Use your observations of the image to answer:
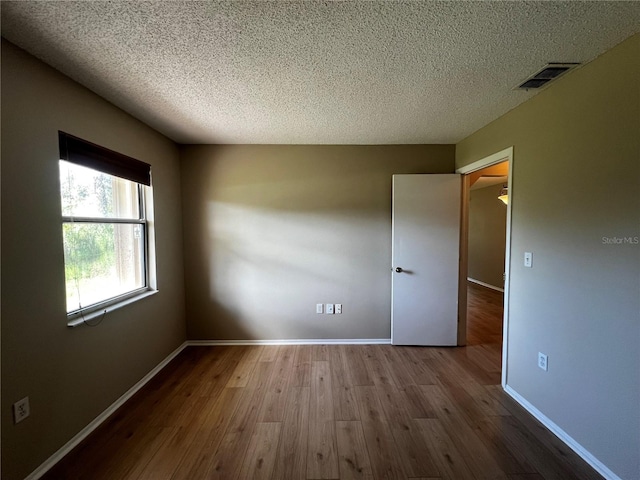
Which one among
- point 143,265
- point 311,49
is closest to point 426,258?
point 311,49

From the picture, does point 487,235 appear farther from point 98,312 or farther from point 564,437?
point 98,312

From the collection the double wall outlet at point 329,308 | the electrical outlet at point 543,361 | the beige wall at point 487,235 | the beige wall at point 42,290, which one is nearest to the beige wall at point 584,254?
the electrical outlet at point 543,361

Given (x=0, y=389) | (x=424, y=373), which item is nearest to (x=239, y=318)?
(x=0, y=389)

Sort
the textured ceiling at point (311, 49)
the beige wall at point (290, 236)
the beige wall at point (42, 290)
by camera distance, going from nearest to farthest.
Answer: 1. the textured ceiling at point (311, 49)
2. the beige wall at point (42, 290)
3. the beige wall at point (290, 236)

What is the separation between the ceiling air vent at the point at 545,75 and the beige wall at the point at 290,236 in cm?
128

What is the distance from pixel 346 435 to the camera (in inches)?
66.8

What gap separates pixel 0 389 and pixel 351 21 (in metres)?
2.48

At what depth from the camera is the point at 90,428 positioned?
68.4 inches

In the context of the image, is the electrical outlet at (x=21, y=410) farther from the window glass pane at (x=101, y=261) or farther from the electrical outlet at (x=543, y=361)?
the electrical outlet at (x=543, y=361)

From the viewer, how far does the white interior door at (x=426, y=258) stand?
9.38 ft

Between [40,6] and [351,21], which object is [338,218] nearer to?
[351,21]

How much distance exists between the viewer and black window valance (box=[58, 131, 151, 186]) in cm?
160

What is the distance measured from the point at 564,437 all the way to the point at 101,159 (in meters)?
3.72

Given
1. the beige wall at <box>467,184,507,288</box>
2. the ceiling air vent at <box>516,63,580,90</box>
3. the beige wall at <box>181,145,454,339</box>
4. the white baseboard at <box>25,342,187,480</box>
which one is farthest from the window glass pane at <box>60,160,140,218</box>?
the beige wall at <box>467,184,507,288</box>
